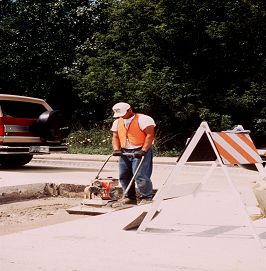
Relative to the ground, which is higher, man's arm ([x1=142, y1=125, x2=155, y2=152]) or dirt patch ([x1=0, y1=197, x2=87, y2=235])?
man's arm ([x1=142, y1=125, x2=155, y2=152])

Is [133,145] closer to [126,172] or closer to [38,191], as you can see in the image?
[126,172]

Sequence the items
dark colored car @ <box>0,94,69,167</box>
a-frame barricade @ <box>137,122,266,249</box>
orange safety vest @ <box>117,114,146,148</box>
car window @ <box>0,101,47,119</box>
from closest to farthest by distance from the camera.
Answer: a-frame barricade @ <box>137,122,266,249</box> < orange safety vest @ <box>117,114,146,148</box> < dark colored car @ <box>0,94,69,167</box> < car window @ <box>0,101,47,119</box>

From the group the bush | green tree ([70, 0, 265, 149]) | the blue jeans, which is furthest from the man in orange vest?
the bush

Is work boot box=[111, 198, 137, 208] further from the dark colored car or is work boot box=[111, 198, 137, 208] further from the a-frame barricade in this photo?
the dark colored car

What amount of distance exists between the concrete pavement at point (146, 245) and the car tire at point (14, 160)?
971 cm

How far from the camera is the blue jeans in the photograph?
9.38m

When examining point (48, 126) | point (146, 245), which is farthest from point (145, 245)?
point (48, 126)

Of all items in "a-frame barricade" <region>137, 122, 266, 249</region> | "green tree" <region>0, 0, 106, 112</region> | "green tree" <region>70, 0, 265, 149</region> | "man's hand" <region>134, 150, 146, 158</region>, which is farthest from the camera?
"green tree" <region>0, 0, 106, 112</region>

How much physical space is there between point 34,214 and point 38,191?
2093mm

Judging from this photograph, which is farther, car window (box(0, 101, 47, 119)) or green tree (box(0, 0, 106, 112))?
green tree (box(0, 0, 106, 112))

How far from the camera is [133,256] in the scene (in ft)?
18.1

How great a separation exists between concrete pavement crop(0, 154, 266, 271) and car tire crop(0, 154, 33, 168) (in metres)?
9.71

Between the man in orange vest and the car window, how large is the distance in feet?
23.7

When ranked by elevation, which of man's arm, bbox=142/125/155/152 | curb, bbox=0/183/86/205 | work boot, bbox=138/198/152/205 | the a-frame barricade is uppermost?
the a-frame barricade
